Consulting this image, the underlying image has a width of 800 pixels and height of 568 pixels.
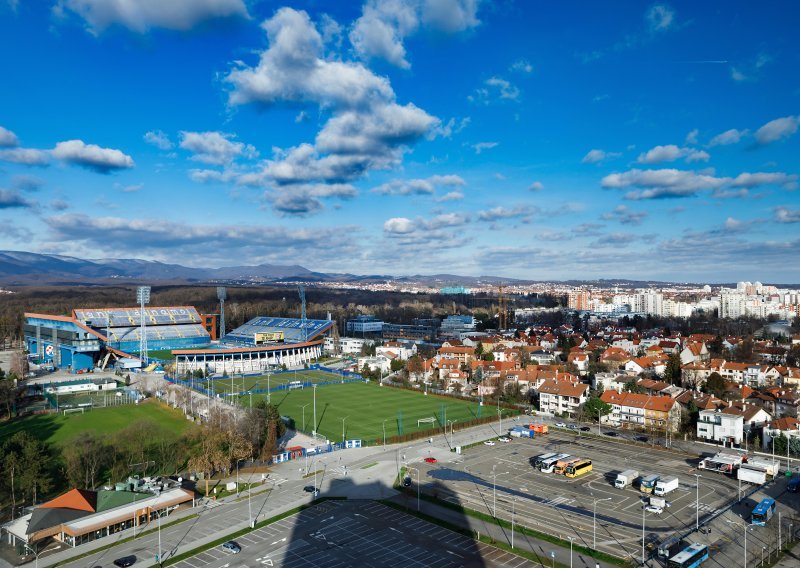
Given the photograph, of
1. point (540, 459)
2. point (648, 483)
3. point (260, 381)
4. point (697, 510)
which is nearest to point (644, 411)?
point (540, 459)

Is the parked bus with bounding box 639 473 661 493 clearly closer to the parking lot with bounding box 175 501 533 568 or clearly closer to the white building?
the parking lot with bounding box 175 501 533 568

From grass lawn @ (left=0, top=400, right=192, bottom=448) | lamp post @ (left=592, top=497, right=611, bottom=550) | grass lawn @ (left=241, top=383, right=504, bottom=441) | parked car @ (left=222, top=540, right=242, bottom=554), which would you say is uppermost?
grass lawn @ (left=0, top=400, right=192, bottom=448)

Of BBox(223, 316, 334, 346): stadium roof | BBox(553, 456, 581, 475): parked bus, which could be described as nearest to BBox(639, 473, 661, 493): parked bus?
BBox(553, 456, 581, 475): parked bus

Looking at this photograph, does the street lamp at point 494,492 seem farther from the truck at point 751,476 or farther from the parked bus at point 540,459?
the truck at point 751,476

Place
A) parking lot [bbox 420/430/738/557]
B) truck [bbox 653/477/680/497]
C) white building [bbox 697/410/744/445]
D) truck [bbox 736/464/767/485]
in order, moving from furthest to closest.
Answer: white building [bbox 697/410/744/445], truck [bbox 736/464/767/485], truck [bbox 653/477/680/497], parking lot [bbox 420/430/738/557]

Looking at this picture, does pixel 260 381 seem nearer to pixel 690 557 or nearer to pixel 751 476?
pixel 751 476

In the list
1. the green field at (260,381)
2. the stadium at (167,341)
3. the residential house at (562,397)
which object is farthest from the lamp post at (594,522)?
the stadium at (167,341)
